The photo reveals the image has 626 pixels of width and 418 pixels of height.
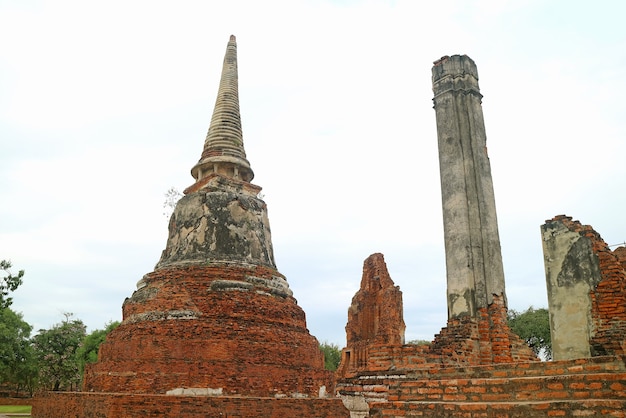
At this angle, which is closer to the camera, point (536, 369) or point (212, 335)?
point (536, 369)

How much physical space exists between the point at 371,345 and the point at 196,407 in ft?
11.8

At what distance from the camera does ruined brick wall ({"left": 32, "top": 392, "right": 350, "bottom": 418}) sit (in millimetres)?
9859

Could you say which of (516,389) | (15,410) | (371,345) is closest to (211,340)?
(371,345)

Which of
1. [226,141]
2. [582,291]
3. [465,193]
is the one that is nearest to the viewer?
[582,291]

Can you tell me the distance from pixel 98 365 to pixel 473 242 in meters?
9.04

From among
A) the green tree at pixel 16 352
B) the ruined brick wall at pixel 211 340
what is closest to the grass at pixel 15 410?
the green tree at pixel 16 352

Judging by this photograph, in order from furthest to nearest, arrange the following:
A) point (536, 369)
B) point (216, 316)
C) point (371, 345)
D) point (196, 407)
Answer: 1. point (216, 316)
2. point (196, 407)
3. point (371, 345)
4. point (536, 369)

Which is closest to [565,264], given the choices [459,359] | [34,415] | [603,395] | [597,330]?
[597,330]

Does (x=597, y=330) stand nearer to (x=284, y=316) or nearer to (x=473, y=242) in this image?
(x=473, y=242)

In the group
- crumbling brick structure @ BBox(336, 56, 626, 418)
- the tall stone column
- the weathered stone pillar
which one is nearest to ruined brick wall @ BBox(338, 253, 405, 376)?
the tall stone column

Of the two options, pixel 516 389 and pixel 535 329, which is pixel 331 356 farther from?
pixel 516 389

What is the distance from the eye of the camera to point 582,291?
867 cm

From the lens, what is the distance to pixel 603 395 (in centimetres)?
446

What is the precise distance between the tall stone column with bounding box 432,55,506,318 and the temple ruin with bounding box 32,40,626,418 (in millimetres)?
23
